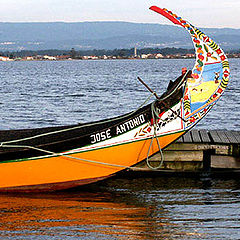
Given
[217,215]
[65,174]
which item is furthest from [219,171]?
[65,174]

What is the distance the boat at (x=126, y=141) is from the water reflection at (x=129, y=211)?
1.43 feet

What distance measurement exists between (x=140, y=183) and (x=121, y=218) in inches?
114

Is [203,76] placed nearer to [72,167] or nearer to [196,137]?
[196,137]

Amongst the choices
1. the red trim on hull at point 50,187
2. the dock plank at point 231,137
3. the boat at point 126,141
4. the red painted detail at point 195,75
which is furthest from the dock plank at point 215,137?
the red trim on hull at point 50,187

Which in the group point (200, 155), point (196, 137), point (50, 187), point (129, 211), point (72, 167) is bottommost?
point (129, 211)

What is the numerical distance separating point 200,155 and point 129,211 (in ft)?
9.53

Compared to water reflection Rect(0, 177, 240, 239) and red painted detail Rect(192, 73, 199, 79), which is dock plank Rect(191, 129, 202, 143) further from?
red painted detail Rect(192, 73, 199, 79)

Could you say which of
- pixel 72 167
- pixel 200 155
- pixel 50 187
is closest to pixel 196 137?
pixel 200 155

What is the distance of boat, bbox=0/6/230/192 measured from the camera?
35.0ft

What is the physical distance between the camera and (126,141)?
10805mm

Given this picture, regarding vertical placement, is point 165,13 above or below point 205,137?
above

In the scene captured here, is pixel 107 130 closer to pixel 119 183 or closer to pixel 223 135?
pixel 119 183

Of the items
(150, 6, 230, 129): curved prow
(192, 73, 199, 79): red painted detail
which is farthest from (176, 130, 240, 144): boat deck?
(192, 73, 199, 79): red painted detail

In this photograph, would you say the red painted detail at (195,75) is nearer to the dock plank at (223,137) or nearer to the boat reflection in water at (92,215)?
the dock plank at (223,137)
